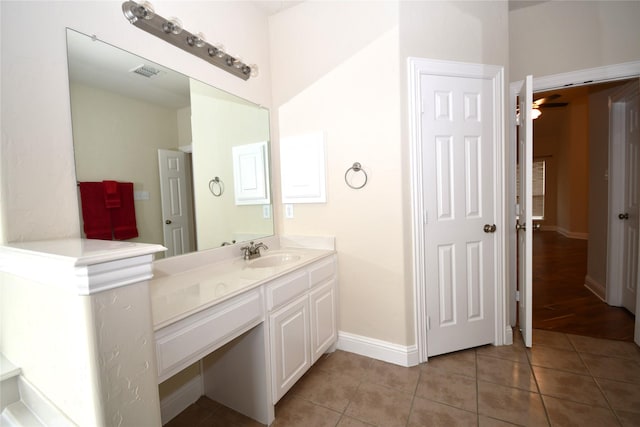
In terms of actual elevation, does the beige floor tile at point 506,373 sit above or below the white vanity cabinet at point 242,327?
below

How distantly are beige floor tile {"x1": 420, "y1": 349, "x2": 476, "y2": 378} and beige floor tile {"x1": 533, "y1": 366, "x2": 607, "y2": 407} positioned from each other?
371mm

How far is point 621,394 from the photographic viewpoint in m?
1.62

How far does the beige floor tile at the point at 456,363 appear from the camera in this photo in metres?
1.93

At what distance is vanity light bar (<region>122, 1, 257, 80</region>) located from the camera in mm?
1419

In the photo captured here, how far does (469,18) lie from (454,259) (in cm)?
176

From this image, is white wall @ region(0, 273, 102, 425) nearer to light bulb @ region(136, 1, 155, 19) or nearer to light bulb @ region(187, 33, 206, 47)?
light bulb @ region(136, 1, 155, 19)

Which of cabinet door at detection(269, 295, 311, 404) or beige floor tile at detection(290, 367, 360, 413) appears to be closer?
cabinet door at detection(269, 295, 311, 404)

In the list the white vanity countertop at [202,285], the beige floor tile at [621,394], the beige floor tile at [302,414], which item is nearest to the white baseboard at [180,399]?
the beige floor tile at [302,414]

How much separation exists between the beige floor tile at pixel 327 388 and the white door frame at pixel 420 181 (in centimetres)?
59

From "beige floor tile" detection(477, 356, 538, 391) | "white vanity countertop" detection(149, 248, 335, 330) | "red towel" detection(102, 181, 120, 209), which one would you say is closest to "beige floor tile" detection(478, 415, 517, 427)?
"beige floor tile" detection(477, 356, 538, 391)

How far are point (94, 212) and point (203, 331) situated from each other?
2.51ft

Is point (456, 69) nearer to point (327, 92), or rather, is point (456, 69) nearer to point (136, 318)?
point (327, 92)

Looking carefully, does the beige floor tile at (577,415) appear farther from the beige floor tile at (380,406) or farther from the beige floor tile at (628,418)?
the beige floor tile at (380,406)

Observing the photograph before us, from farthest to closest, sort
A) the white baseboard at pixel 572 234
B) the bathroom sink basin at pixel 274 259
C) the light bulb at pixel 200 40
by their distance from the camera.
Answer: the white baseboard at pixel 572 234 < the bathroom sink basin at pixel 274 259 < the light bulb at pixel 200 40
